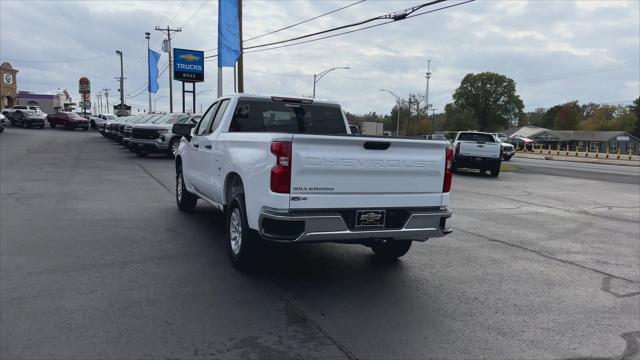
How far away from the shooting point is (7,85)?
76.9m

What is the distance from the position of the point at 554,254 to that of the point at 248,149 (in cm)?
479

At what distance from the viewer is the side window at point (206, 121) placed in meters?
7.63

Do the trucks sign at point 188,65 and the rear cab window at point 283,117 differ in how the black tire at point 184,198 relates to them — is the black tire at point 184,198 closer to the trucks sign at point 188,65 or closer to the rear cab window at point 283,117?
the rear cab window at point 283,117

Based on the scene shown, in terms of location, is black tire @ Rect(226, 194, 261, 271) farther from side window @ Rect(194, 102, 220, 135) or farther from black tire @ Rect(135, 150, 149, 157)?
black tire @ Rect(135, 150, 149, 157)

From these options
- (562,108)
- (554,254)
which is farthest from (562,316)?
(562,108)

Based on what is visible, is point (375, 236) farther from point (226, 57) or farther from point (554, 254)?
point (226, 57)

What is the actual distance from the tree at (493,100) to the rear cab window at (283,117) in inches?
4387

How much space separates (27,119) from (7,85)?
39571 mm

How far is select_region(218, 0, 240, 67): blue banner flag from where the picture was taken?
22.1m

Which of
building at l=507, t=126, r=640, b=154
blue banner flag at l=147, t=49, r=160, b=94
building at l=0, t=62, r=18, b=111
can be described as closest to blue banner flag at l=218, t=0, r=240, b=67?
blue banner flag at l=147, t=49, r=160, b=94

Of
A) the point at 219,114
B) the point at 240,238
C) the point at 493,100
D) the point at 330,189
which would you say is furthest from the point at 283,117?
the point at 493,100

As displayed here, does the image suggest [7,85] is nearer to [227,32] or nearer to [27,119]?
[27,119]

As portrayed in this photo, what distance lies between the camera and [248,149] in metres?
5.39

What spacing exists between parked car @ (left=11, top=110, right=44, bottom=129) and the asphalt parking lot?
135ft
